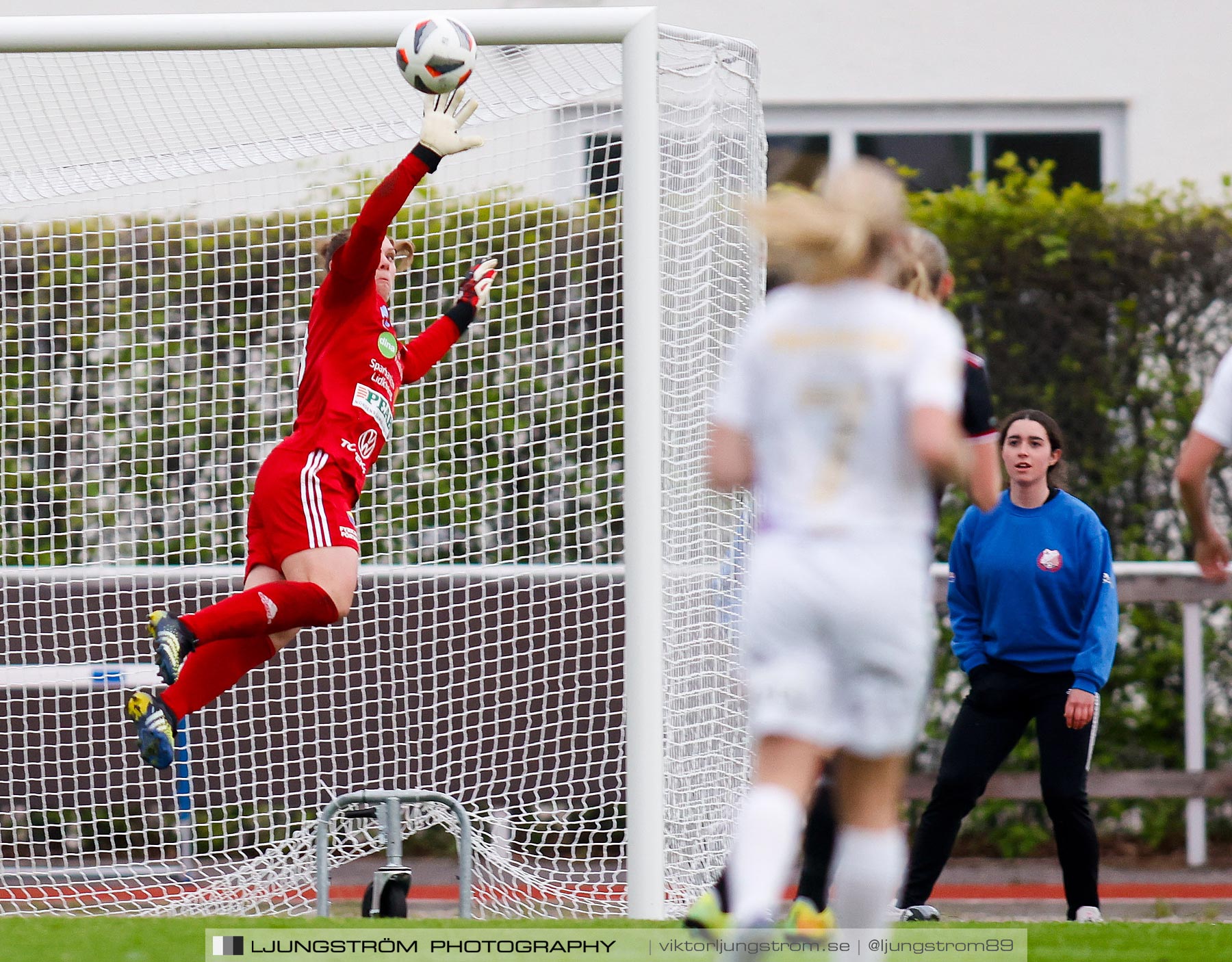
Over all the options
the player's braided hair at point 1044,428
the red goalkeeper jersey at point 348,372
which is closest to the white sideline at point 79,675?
the red goalkeeper jersey at point 348,372

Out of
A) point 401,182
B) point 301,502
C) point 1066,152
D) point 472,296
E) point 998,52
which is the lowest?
point 301,502

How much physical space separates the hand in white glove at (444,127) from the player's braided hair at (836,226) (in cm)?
209

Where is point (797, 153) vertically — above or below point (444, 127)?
above

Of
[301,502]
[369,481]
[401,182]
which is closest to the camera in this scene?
[401,182]

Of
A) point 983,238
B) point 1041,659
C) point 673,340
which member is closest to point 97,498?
point 673,340

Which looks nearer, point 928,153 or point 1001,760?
point 1001,760

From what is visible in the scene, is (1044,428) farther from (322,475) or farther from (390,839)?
(390,839)

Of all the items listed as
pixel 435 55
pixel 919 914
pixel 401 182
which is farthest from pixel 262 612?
pixel 919 914

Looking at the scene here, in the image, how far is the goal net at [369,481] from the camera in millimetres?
6082

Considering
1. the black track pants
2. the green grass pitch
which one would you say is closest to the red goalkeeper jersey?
the green grass pitch

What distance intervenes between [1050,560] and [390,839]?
2.50m

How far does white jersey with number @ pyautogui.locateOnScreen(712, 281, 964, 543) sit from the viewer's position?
2973mm

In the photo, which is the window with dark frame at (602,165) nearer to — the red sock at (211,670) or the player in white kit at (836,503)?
the red sock at (211,670)

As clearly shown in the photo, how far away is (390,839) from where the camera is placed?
5.45 meters
